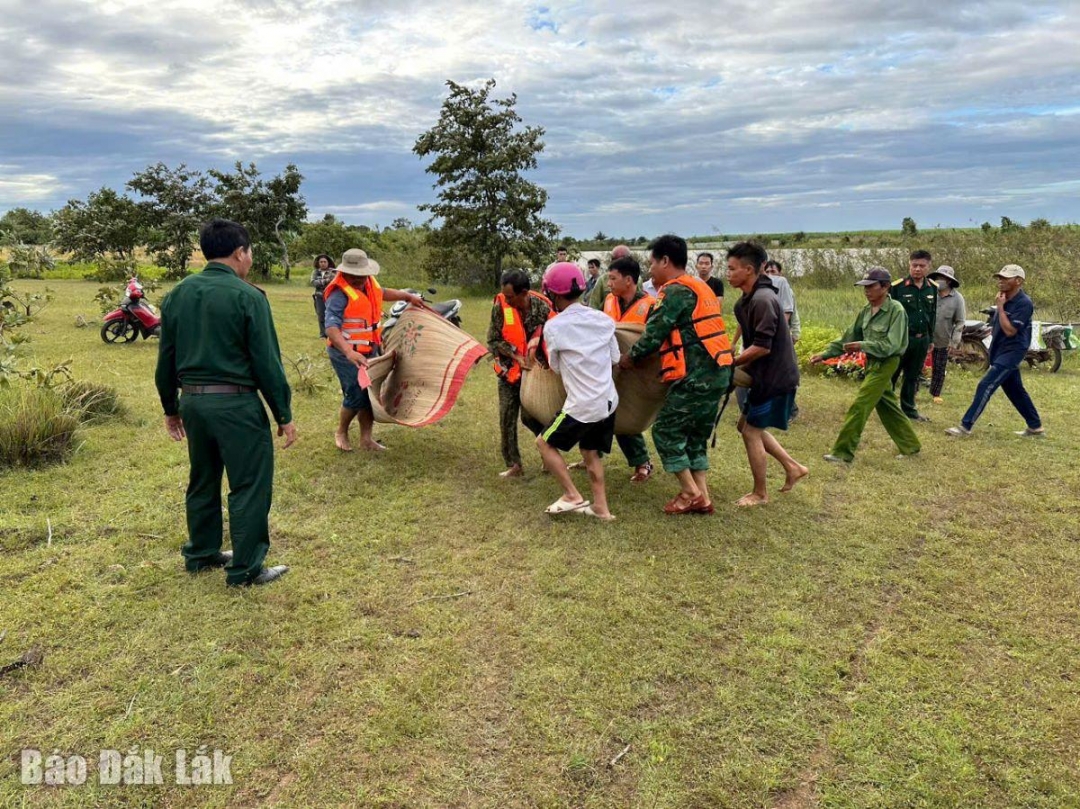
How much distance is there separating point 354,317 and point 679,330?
2.88 meters

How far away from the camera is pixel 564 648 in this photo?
3.33m

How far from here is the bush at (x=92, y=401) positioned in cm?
663

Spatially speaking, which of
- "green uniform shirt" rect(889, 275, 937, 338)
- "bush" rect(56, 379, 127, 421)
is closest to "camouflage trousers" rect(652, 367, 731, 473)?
"green uniform shirt" rect(889, 275, 937, 338)

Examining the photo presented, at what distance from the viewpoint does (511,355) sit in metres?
5.35

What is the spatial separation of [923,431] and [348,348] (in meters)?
6.26

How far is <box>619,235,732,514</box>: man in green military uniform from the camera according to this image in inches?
176

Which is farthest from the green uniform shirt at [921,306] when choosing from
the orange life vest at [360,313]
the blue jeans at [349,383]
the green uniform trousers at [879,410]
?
the blue jeans at [349,383]

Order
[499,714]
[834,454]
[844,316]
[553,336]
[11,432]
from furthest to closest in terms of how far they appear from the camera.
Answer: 1. [844,316]
2. [834,454]
3. [11,432]
4. [553,336]
5. [499,714]

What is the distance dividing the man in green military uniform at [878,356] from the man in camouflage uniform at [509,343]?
2.88 meters

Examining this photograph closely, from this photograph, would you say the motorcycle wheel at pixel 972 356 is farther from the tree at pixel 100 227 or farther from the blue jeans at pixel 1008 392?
the tree at pixel 100 227

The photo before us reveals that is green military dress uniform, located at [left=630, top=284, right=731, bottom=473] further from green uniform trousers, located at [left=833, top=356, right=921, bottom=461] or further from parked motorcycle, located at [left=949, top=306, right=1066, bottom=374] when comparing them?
parked motorcycle, located at [left=949, top=306, right=1066, bottom=374]

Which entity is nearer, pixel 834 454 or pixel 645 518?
pixel 645 518

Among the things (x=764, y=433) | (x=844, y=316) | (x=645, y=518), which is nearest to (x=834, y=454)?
(x=764, y=433)

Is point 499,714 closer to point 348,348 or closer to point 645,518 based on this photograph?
point 645,518
